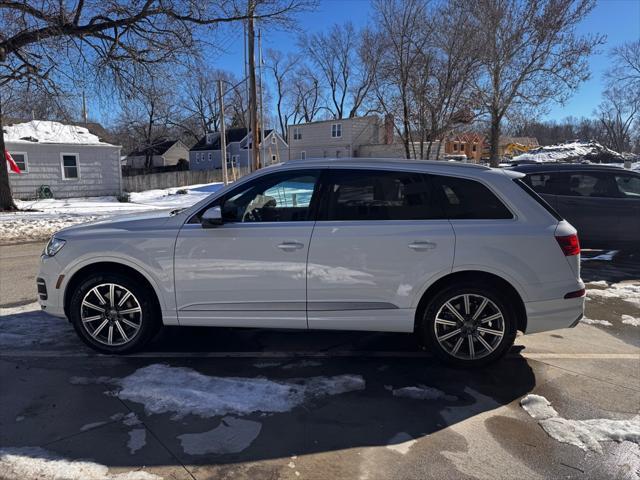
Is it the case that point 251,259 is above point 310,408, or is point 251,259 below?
above

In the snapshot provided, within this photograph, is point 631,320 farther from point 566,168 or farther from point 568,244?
point 566,168

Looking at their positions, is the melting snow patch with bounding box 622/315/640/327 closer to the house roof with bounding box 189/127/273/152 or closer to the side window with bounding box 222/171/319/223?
the side window with bounding box 222/171/319/223

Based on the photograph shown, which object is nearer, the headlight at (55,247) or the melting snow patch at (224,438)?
the melting snow patch at (224,438)

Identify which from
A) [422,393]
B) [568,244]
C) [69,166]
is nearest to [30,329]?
[422,393]

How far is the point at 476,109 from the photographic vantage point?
18297 mm

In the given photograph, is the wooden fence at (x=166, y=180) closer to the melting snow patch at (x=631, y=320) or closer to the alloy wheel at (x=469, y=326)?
the melting snow patch at (x=631, y=320)

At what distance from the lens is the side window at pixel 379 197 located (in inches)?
156

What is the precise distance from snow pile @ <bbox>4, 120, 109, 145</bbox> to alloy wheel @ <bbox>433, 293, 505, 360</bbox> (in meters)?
25.7

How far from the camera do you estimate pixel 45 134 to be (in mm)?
25875

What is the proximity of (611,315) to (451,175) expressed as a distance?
334cm

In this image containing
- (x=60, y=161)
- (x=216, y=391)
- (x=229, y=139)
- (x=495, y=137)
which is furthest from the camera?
(x=229, y=139)

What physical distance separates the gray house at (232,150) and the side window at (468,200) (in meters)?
53.7

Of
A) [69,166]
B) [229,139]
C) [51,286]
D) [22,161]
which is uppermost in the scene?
[229,139]

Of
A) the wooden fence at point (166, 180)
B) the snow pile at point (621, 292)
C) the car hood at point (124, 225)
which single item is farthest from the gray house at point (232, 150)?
the car hood at point (124, 225)
